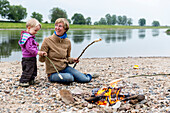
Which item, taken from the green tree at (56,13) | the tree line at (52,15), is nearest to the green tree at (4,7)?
the tree line at (52,15)

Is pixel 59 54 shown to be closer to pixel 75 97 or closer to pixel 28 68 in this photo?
pixel 28 68

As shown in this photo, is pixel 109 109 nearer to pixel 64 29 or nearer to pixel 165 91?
pixel 165 91

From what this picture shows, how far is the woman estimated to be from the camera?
234 inches

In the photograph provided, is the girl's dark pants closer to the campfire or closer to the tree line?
the campfire

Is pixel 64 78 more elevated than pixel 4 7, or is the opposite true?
pixel 4 7

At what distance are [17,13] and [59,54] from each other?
95464mm

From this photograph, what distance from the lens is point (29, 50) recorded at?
5418mm

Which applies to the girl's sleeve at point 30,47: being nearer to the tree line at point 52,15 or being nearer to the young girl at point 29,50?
the young girl at point 29,50

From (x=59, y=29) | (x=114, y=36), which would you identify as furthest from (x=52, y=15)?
(x=59, y=29)

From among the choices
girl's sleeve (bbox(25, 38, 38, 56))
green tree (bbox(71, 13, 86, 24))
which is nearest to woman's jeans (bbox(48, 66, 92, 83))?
girl's sleeve (bbox(25, 38, 38, 56))

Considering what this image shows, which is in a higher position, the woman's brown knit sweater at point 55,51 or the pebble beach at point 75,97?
the woman's brown knit sweater at point 55,51

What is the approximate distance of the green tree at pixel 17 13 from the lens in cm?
8881

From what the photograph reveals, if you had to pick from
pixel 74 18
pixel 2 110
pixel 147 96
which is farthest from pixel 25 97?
pixel 74 18

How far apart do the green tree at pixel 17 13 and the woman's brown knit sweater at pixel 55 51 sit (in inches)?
3510
